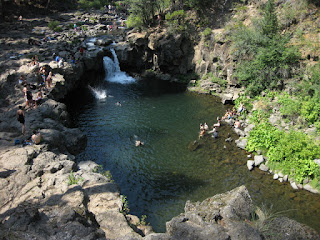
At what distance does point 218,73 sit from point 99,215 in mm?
23781

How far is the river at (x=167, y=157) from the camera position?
1330 cm

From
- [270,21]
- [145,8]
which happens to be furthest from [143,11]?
[270,21]

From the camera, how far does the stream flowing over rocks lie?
22.1ft

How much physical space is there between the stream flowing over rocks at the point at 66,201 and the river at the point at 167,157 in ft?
6.23

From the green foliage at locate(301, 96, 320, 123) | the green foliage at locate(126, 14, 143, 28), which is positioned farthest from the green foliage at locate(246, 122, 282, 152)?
the green foliage at locate(126, 14, 143, 28)

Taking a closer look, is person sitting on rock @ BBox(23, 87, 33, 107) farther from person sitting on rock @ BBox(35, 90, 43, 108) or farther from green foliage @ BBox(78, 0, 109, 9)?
green foliage @ BBox(78, 0, 109, 9)

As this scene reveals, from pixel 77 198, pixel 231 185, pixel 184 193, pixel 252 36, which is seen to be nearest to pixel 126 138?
pixel 184 193

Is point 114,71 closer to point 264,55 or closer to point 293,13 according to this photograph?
point 264,55

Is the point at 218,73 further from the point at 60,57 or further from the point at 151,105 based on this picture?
the point at 60,57

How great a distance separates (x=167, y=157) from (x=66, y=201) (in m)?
9.00

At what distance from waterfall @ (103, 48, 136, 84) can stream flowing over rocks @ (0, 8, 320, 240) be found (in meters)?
11.1

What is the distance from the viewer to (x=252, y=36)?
24328 mm

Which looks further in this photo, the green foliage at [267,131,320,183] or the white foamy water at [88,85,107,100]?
the white foamy water at [88,85,107,100]

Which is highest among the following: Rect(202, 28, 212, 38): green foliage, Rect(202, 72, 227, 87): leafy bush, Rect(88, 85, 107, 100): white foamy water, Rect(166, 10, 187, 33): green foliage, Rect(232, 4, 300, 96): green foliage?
Rect(166, 10, 187, 33): green foliage
